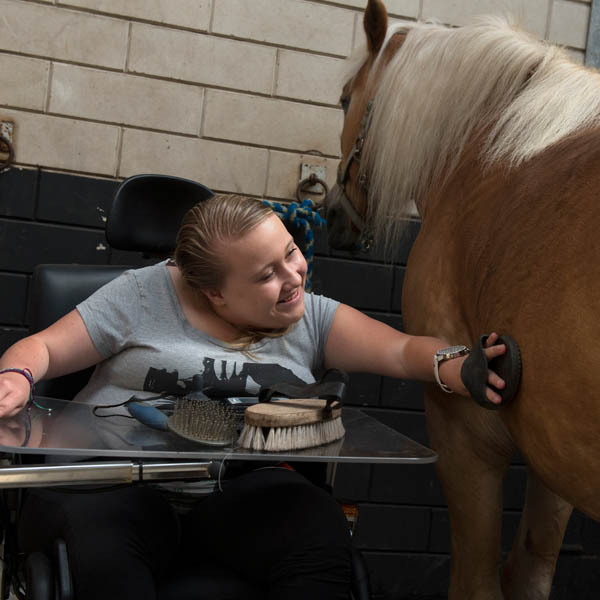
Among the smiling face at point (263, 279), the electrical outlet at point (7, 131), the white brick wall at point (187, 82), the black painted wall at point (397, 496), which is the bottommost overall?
the black painted wall at point (397, 496)

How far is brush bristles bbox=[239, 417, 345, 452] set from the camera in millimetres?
1038

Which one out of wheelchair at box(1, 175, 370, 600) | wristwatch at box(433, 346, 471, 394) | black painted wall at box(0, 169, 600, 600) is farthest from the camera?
black painted wall at box(0, 169, 600, 600)

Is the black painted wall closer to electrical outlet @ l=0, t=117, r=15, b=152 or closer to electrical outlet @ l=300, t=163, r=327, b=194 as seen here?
electrical outlet @ l=300, t=163, r=327, b=194

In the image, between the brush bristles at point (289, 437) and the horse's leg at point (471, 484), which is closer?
the brush bristles at point (289, 437)

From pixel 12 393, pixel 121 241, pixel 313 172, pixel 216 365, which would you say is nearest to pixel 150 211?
pixel 121 241

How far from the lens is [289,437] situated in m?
1.06

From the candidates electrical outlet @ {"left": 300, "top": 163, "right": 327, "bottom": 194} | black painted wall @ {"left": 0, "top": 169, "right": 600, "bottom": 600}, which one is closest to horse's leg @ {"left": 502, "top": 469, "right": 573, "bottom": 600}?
black painted wall @ {"left": 0, "top": 169, "right": 600, "bottom": 600}

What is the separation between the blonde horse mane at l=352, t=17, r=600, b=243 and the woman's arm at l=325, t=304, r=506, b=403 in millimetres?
348

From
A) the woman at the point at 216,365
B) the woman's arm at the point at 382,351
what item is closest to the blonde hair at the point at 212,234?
the woman at the point at 216,365

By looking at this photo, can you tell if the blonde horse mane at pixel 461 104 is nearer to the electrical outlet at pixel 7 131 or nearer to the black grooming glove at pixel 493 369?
the black grooming glove at pixel 493 369

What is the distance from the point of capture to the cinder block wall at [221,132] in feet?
7.57

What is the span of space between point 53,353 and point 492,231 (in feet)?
2.67

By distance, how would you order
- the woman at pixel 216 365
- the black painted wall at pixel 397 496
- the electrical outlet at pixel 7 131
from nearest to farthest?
the woman at pixel 216 365 < the electrical outlet at pixel 7 131 < the black painted wall at pixel 397 496

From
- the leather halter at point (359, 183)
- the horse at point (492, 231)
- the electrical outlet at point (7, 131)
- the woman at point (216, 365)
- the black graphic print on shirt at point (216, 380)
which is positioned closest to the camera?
the horse at point (492, 231)
